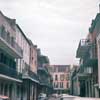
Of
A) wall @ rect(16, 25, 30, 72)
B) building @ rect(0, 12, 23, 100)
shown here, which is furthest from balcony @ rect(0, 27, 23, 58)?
wall @ rect(16, 25, 30, 72)

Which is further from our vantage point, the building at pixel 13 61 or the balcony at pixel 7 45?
the building at pixel 13 61

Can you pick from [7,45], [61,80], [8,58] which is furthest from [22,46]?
[61,80]

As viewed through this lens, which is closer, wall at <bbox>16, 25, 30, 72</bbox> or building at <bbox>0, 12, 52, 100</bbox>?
building at <bbox>0, 12, 52, 100</bbox>

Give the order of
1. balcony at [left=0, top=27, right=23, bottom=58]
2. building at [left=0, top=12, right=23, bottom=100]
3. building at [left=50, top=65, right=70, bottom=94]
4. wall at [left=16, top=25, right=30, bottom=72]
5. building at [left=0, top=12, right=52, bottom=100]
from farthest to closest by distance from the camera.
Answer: building at [left=50, top=65, right=70, bottom=94], wall at [left=16, top=25, right=30, bottom=72], building at [left=0, top=12, right=52, bottom=100], building at [left=0, top=12, right=23, bottom=100], balcony at [left=0, top=27, right=23, bottom=58]

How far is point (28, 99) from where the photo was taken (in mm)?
47688

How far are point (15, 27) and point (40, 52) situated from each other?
3459 cm

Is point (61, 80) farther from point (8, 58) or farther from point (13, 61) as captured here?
point (8, 58)

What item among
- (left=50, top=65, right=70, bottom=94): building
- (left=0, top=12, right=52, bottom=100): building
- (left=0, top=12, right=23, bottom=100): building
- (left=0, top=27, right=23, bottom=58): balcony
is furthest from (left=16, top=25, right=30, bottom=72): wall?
(left=50, top=65, right=70, bottom=94): building

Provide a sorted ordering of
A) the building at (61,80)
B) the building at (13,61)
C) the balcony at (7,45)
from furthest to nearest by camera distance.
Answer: the building at (61,80) < the building at (13,61) < the balcony at (7,45)

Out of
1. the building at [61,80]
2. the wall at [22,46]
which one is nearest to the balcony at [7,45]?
the wall at [22,46]

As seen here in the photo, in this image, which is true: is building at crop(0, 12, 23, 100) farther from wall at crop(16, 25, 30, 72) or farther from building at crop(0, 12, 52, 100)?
wall at crop(16, 25, 30, 72)

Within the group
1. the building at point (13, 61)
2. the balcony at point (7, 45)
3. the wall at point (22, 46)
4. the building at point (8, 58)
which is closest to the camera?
the balcony at point (7, 45)

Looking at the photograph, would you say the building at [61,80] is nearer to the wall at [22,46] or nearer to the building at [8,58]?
the wall at [22,46]

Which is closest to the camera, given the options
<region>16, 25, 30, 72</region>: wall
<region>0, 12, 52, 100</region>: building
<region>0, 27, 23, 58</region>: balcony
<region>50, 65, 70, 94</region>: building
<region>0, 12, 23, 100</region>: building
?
<region>0, 27, 23, 58</region>: balcony
